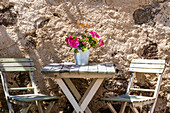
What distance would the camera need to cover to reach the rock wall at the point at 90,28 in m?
3.46

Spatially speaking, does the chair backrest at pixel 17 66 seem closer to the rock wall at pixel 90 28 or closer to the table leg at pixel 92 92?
the rock wall at pixel 90 28

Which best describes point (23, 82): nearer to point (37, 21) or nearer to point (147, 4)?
point (37, 21)

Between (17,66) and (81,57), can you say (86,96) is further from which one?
(17,66)

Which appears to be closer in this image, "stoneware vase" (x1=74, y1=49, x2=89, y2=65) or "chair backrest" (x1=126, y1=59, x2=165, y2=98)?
"stoneware vase" (x1=74, y1=49, x2=89, y2=65)

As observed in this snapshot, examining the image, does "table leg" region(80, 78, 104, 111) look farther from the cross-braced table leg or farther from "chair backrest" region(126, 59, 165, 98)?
"chair backrest" region(126, 59, 165, 98)

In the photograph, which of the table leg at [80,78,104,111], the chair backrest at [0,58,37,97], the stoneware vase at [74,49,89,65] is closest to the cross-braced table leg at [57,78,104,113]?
the table leg at [80,78,104,111]

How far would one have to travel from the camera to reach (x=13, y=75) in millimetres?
3457

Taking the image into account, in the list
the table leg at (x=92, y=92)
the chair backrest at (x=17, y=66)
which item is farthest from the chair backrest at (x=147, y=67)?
the chair backrest at (x=17, y=66)

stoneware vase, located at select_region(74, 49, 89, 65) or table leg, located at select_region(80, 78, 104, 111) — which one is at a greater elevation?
stoneware vase, located at select_region(74, 49, 89, 65)

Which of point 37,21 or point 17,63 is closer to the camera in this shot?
point 17,63

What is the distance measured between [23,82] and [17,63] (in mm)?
352

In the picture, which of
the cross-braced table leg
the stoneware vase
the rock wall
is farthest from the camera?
the rock wall

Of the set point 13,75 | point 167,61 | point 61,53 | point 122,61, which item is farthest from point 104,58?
point 13,75

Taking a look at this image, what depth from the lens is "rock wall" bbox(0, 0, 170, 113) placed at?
11.4ft
